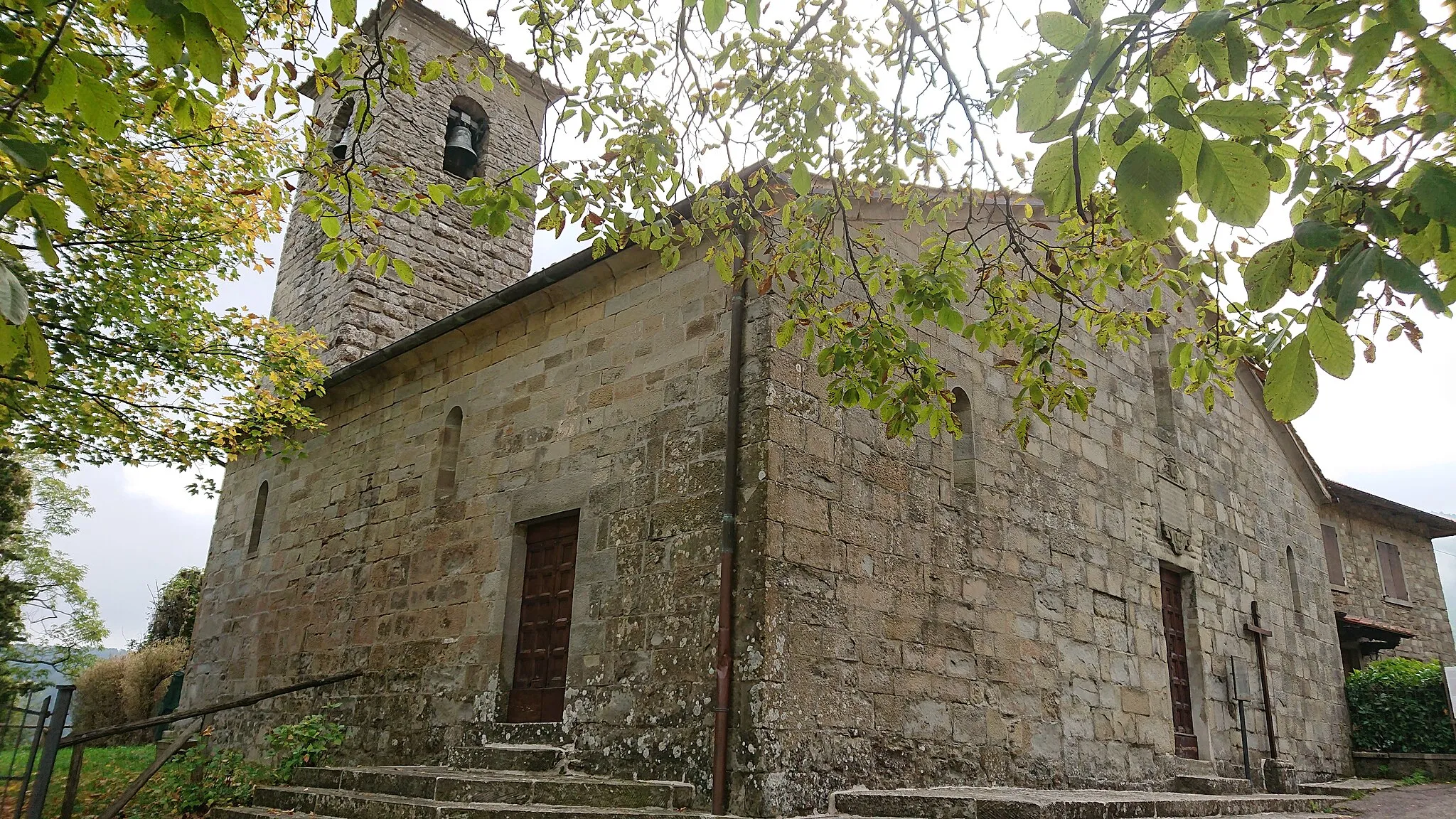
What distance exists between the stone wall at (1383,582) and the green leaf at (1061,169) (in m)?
16.3

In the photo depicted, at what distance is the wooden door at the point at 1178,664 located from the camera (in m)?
8.69

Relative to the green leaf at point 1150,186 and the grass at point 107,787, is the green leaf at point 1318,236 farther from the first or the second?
the grass at point 107,787

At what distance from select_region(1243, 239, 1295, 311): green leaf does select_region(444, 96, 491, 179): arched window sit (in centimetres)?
1328

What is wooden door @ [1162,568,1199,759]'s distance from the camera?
8688 millimetres

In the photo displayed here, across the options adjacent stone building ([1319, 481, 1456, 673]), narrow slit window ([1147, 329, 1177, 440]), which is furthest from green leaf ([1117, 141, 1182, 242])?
adjacent stone building ([1319, 481, 1456, 673])

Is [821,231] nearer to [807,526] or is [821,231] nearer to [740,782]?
A: [807,526]

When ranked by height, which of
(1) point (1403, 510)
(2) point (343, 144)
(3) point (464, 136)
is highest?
(2) point (343, 144)

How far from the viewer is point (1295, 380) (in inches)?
72.2

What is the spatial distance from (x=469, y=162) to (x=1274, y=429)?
11702mm

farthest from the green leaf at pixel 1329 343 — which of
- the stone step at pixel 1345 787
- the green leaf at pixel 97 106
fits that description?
the stone step at pixel 1345 787

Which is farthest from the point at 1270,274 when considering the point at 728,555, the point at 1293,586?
the point at 1293,586

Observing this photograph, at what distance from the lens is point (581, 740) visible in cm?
611

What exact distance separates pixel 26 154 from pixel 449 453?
6.89 m

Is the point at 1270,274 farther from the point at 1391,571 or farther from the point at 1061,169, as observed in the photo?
the point at 1391,571
